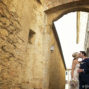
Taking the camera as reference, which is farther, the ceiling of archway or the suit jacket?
the ceiling of archway

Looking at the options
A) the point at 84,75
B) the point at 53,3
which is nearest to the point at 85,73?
the point at 84,75

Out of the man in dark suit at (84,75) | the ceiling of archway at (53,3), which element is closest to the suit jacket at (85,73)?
the man in dark suit at (84,75)

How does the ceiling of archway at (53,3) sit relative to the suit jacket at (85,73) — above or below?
above

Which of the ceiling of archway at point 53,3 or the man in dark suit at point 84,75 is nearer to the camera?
the man in dark suit at point 84,75

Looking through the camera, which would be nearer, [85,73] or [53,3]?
[85,73]

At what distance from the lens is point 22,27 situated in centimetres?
370

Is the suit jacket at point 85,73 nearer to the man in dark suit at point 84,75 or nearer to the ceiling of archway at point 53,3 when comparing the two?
the man in dark suit at point 84,75

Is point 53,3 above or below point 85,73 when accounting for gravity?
above

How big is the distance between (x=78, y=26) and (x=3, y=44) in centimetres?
703

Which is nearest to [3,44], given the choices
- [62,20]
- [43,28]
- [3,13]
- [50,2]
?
[3,13]

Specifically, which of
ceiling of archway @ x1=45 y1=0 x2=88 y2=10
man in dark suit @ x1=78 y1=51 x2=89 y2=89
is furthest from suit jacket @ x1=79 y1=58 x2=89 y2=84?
ceiling of archway @ x1=45 y1=0 x2=88 y2=10

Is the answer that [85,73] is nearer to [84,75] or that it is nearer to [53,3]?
[84,75]

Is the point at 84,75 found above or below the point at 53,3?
below

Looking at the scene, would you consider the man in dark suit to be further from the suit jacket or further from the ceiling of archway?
the ceiling of archway
